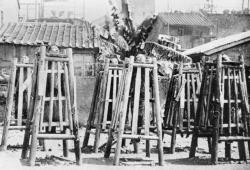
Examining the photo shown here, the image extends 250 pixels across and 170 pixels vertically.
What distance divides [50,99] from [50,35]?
11163 mm

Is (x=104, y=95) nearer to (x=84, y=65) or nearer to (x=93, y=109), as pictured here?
(x=93, y=109)

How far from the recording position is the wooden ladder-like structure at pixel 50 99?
22.4ft

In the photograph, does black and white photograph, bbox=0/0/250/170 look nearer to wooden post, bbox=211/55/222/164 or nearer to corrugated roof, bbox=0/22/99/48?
wooden post, bbox=211/55/222/164

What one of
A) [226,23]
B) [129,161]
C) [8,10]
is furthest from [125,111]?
[226,23]

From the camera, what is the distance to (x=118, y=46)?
14430mm

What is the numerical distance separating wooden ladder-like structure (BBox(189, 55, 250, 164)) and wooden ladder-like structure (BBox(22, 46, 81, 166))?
2.70 m

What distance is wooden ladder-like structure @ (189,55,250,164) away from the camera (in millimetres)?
7684

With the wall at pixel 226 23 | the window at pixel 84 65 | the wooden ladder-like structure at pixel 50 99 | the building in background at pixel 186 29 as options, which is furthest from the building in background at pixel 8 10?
the wall at pixel 226 23

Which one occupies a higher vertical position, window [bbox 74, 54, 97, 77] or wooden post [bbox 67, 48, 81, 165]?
window [bbox 74, 54, 97, 77]

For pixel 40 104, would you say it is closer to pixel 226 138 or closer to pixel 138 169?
pixel 138 169

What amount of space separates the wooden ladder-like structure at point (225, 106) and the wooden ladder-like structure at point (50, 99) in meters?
2.70

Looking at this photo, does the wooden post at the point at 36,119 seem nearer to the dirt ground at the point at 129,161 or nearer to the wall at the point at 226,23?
the dirt ground at the point at 129,161

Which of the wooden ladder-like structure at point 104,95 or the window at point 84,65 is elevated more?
the window at point 84,65

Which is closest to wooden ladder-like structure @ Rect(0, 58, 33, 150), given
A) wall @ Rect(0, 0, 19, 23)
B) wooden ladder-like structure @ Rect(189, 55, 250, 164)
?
wooden ladder-like structure @ Rect(189, 55, 250, 164)
